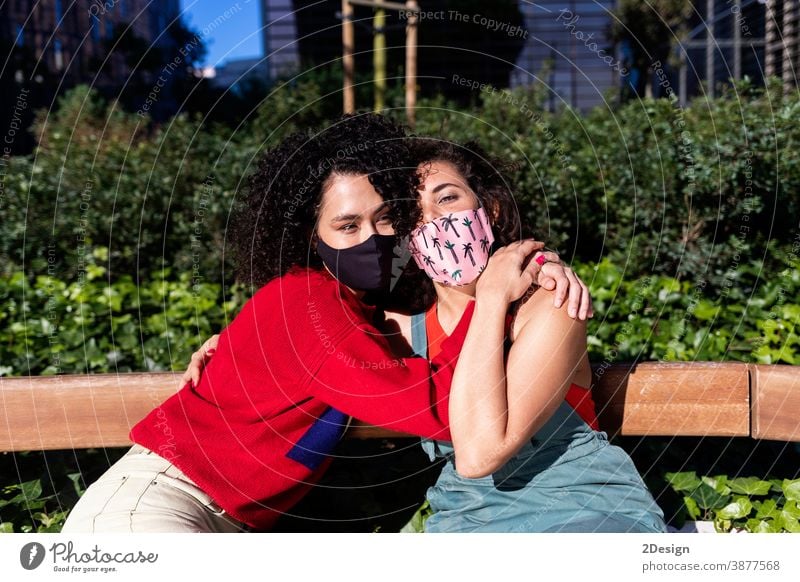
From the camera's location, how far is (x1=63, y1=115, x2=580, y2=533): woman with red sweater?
5.74 ft

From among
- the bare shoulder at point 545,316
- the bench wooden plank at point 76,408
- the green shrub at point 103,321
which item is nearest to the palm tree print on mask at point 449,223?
the bare shoulder at point 545,316

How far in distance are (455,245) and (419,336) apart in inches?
11.7

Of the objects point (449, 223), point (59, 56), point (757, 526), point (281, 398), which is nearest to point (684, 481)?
point (757, 526)

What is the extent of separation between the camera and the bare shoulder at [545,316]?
5.58ft

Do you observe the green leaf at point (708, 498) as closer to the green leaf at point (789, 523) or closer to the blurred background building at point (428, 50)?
the green leaf at point (789, 523)

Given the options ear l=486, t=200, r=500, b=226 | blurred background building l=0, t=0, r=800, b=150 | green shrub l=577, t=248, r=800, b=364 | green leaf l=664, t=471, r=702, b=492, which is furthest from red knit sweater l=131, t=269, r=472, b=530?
blurred background building l=0, t=0, r=800, b=150

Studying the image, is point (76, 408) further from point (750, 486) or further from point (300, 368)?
point (750, 486)

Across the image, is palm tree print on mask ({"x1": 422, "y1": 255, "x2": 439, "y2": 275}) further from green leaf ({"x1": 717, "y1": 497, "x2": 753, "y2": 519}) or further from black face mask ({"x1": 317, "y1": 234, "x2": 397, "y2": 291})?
green leaf ({"x1": 717, "y1": 497, "x2": 753, "y2": 519})

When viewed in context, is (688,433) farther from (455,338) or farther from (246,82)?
(246,82)

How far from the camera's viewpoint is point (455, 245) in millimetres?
1866

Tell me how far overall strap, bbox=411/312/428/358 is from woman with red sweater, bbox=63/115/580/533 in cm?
11

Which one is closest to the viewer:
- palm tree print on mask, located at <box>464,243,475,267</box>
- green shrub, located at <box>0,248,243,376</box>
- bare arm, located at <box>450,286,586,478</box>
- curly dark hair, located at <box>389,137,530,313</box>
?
bare arm, located at <box>450,286,586,478</box>

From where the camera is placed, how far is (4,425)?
2.16 meters

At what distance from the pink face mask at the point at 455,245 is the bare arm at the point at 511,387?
20cm
